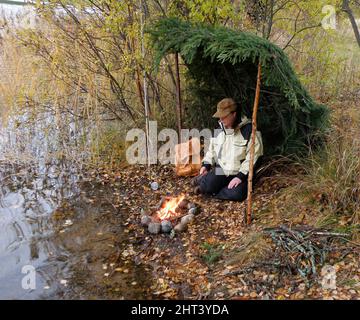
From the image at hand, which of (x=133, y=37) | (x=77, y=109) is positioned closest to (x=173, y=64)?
(x=133, y=37)

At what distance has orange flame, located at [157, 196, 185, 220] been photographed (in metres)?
4.67

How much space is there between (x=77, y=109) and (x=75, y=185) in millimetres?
1427

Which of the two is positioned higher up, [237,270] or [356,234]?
[356,234]

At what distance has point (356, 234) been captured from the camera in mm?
3443

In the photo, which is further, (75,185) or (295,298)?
(75,185)

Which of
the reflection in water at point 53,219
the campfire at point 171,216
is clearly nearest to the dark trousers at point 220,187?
the campfire at point 171,216

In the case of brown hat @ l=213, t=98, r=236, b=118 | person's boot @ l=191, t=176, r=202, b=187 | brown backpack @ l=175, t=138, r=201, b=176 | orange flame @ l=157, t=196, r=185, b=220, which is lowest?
orange flame @ l=157, t=196, r=185, b=220

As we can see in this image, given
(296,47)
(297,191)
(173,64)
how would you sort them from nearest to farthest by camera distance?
1. (297,191)
2. (173,64)
3. (296,47)

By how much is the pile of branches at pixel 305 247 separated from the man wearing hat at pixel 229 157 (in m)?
1.17

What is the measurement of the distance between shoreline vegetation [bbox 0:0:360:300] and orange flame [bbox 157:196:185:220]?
0.28 meters

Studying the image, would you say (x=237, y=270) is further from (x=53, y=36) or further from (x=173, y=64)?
(x=53, y=36)

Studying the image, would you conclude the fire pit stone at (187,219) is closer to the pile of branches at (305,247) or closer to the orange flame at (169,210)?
the orange flame at (169,210)

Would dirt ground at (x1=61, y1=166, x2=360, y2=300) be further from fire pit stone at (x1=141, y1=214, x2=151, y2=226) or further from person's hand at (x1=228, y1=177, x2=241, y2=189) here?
person's hand at (x1=228, y1=177, x2=241, y2=189)

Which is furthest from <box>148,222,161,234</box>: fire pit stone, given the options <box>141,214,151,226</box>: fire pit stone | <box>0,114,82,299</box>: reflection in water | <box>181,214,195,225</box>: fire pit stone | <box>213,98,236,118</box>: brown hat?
<box>213,98,236,118</box>: brown hat
